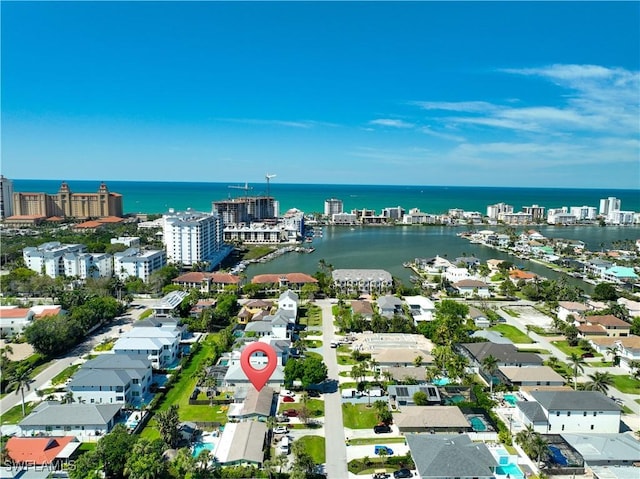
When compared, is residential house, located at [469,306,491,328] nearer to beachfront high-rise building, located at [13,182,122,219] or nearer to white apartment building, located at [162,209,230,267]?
white apartment building, located at [162,209,230,267]

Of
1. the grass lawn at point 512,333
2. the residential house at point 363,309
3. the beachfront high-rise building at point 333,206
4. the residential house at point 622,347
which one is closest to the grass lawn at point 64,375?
the residential house at point 363,309

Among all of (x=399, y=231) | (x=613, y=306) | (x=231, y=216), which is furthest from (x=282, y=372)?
(x=399, y=231)

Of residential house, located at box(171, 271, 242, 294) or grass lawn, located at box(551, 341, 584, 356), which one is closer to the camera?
grass lawn, located at box(551, 341, 584, 356)

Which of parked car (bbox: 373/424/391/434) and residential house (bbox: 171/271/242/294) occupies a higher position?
residential house (bbox: 171/271/242/294)

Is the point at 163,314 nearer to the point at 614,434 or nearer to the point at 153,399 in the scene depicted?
the point at 153,399

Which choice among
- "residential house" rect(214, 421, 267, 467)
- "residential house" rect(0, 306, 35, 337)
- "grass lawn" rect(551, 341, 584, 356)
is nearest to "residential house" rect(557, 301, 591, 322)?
"grass lawn" rect(551, 341, 584, 356)

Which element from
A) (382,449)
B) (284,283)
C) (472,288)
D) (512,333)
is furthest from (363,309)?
(382,449)
